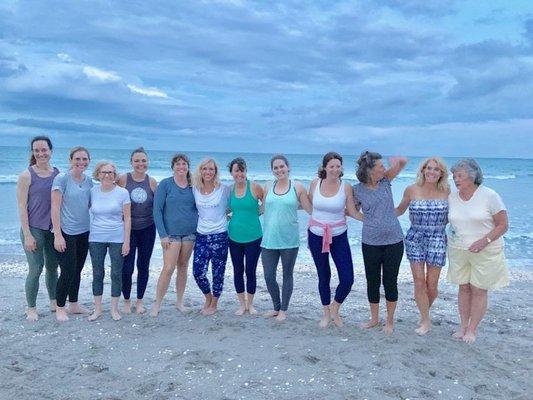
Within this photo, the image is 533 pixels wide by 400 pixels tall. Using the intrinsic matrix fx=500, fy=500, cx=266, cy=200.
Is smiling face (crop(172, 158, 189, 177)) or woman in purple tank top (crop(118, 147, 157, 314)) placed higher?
smiling face (crop(172, 158, 189, 177))

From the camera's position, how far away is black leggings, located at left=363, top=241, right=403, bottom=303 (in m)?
4.95

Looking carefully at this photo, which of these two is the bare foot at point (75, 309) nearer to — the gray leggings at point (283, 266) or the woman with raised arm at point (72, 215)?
the woman with raised arm at point (72, 215)

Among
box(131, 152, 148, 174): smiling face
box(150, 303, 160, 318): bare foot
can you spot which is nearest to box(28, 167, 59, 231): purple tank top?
box(131, 152, 148, 174): smiling face

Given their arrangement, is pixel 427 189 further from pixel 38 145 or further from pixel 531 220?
pixel 531 220

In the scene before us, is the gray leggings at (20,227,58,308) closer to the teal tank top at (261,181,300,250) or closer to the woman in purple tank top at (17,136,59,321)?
the woman in purple tank top at (17,136,59,321)

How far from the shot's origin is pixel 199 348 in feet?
15.7

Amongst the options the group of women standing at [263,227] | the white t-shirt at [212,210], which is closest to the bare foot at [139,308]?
the group of women standing at [263,227]

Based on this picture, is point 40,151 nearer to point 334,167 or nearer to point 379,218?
point 334,167

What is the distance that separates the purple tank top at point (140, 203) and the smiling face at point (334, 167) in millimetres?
1995

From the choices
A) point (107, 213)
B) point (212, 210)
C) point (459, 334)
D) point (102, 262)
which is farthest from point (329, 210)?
point (102, 262)

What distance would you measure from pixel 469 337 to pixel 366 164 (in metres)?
2.08

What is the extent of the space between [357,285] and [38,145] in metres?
4.97

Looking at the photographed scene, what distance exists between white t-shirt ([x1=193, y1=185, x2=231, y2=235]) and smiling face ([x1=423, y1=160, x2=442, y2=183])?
2.08m

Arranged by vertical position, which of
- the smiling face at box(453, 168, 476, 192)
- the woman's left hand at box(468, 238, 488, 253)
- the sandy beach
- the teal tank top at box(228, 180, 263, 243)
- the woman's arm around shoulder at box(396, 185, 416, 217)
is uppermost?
the smiling face at box(453, 168, 476, 192)
